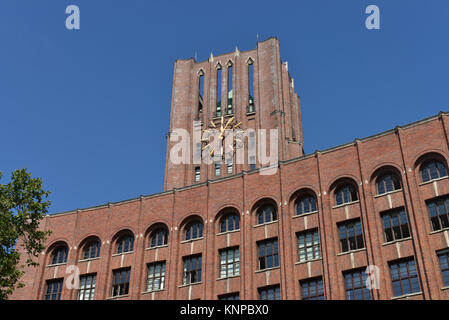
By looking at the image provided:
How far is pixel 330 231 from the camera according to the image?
4431 cm

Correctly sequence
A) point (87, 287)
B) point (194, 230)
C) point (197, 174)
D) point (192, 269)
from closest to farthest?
point (192, 269) → point (194, 230) → point (87, 287) → point (197, 174)

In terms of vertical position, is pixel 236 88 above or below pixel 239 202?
above

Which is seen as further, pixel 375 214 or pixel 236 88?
pixel 236 88

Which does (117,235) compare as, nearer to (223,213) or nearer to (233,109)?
(223,213)

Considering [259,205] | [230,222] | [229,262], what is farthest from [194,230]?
[259,205]

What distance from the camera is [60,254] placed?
175ft

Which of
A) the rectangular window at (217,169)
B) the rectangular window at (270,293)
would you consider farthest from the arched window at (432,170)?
the rectangular window at (217,169)

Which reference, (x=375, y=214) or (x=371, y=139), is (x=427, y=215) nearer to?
(x=375, y=214)

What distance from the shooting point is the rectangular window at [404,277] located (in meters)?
39.6

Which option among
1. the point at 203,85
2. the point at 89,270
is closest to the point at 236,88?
the point at 203,85

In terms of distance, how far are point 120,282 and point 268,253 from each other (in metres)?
12.9

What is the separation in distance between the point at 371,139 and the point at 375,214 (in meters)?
6.22

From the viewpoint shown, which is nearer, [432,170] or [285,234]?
[432,170]

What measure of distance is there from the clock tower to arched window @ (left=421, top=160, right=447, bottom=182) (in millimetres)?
22324
